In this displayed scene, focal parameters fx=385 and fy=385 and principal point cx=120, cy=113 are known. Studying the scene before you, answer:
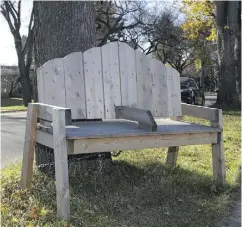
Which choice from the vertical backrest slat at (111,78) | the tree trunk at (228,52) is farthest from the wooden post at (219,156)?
the tree trunk at (228,52)

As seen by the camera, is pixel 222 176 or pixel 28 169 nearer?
pixel 28 169

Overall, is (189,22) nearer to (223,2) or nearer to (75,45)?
(223,2)

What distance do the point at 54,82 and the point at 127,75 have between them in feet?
2.77

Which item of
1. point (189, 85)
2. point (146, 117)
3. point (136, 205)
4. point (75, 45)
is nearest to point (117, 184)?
point (136, 205)

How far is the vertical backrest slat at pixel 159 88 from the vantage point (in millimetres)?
4457

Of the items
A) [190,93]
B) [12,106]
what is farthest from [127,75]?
[12,106]

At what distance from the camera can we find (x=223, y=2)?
1611 centimetres

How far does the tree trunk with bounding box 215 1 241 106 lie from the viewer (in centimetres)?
1614

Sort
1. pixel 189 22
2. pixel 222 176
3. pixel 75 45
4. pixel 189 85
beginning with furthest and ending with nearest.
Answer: pixel 189 22
pixel 189 85
pixel 75 45
pixel 222 176

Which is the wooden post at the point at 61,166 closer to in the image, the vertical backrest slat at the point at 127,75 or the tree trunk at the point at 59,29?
the vertical backrest slat at the point at 127,75

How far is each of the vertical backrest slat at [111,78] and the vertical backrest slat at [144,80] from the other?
0.85ft

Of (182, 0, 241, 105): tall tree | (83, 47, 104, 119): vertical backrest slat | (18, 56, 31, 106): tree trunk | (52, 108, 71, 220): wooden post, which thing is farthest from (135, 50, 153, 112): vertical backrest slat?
(18, 56, 31, 106): tree trunk

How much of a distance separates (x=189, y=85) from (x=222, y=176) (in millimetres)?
14698

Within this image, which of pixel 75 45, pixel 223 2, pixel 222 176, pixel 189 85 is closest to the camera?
pixel 222 176
